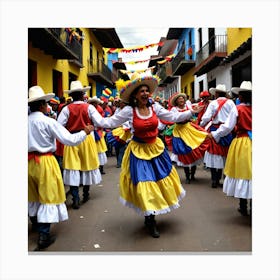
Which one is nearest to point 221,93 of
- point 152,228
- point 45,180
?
point 152,228

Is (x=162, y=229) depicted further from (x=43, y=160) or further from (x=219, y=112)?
(x=219, y=112)

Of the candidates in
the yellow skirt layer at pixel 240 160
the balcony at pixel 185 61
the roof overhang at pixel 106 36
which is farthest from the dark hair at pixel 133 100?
the balcony at pixel 185 61

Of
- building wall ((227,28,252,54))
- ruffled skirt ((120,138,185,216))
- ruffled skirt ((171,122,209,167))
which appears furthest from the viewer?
ruffled skirt ((171,122,209,167))

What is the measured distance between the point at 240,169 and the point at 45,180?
2370mm

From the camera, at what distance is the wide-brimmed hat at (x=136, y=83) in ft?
13.0

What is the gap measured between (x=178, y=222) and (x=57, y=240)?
5.25 ft

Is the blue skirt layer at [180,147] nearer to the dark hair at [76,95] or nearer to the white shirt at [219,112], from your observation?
the white shirt at [219,112]

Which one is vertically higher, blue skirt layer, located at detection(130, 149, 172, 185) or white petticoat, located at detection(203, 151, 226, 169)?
blue skirt layer, located at detection(130, 149, 172, 185)

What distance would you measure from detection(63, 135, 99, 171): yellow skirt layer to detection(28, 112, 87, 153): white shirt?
171 cm

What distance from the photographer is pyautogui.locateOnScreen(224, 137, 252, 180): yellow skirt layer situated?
414 cm

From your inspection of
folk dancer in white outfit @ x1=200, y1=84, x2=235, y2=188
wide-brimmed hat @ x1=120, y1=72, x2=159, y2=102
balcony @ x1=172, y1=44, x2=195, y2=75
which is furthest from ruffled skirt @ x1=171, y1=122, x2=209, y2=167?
balcony @ x1=172, y1=44, x2=195, y2=75

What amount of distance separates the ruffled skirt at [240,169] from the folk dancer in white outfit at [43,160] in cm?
199

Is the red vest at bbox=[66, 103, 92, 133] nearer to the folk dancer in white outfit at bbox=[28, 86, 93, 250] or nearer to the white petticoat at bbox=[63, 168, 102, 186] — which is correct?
the white petticoat at bbox=[63, 168, 102, 186]
